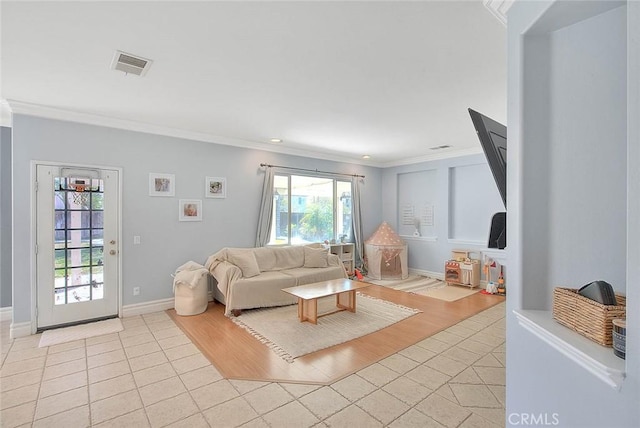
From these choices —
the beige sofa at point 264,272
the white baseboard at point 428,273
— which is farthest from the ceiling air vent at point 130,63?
the white baseboard at point 428,273

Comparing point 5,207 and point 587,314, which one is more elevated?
point 5,207

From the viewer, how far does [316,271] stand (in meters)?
4.83

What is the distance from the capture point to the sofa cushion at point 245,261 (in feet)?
14.0

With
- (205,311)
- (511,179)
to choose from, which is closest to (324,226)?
(205,311)

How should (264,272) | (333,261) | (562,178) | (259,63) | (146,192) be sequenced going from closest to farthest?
(562,178) < (259,63) < (146,192) < (264,272) < (333,261)

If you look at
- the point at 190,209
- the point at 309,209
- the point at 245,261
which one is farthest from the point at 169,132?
the point at 309,209

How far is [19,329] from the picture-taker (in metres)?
3.38

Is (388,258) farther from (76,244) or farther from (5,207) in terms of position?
(5,207)

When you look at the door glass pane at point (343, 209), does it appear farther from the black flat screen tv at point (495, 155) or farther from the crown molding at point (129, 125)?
the black flat screen tv at point (495, 155)

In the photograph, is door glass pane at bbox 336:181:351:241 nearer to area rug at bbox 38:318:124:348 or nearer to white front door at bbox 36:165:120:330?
white front door at bbox 36:165:120:330

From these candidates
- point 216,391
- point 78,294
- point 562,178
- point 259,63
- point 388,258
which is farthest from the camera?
point 388,258

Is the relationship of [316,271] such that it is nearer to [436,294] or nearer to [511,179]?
[436,294]

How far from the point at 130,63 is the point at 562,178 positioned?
3.02 metres

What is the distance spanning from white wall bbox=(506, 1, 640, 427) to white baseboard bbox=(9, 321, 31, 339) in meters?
4.71
